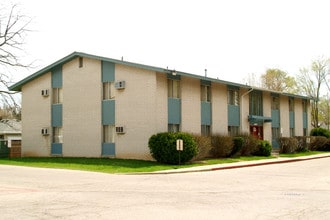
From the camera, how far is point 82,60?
31.1m

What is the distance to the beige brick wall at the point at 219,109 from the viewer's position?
32469mm

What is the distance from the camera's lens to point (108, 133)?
96.8 feet

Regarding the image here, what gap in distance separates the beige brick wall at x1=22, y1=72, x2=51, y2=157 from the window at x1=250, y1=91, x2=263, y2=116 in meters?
15.0

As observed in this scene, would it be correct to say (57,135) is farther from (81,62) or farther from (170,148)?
(170,148)

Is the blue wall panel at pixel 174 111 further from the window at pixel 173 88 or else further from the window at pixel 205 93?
the window at pixel 205 93

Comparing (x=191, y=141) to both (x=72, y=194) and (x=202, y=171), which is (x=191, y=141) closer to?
(x=202, y=171)

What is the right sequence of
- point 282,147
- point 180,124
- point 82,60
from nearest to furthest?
point 180,124
point 82,60
point 282,147

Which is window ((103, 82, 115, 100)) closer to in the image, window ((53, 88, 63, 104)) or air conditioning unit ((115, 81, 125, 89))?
air conditioning unit ((115, 81, 125, 89))

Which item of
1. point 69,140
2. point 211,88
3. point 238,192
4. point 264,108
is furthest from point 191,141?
point 264,108

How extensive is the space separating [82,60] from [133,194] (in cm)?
1908

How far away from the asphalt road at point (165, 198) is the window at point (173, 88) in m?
10.9

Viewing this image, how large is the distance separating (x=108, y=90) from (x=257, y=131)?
13.8 meters

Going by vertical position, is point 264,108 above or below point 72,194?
above

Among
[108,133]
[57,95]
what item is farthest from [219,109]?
[57,95]
